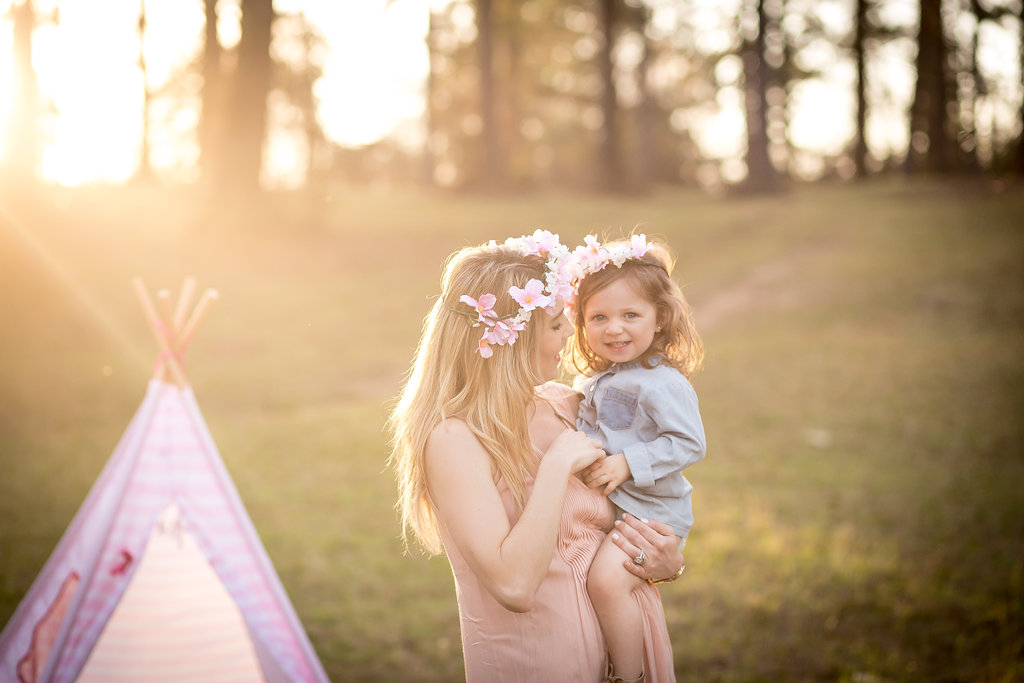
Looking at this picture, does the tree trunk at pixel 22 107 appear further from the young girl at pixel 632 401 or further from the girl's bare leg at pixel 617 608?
the girl's bare leg at pixel 617 608

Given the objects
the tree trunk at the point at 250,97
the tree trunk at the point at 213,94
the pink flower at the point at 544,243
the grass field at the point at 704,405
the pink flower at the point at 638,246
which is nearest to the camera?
the pink flower at the point at 544,243

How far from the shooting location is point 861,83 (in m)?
28.8

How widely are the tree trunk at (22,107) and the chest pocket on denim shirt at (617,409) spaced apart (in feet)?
40.7

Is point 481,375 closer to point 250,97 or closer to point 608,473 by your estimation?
point 608,473

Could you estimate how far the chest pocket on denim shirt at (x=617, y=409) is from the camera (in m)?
2.71

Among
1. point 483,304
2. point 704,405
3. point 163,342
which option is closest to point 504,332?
point 483,304

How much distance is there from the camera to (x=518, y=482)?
8.02ft

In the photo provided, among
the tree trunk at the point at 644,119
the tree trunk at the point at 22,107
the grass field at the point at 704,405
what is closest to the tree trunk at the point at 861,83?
the tree trunk at the point at 644,119

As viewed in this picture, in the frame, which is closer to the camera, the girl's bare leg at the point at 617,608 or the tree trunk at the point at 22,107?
the girl's bare leg at the point at 617,608

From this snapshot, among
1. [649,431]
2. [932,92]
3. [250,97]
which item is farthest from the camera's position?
[932,92]

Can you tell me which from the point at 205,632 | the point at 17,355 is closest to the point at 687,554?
the point at 205,632

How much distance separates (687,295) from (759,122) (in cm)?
1120

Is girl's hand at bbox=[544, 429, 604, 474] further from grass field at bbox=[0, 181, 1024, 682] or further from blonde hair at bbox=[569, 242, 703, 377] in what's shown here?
grass field at bbox=[0, 181, 1024, 682]

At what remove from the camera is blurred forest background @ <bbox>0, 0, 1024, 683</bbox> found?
578 centimetres
